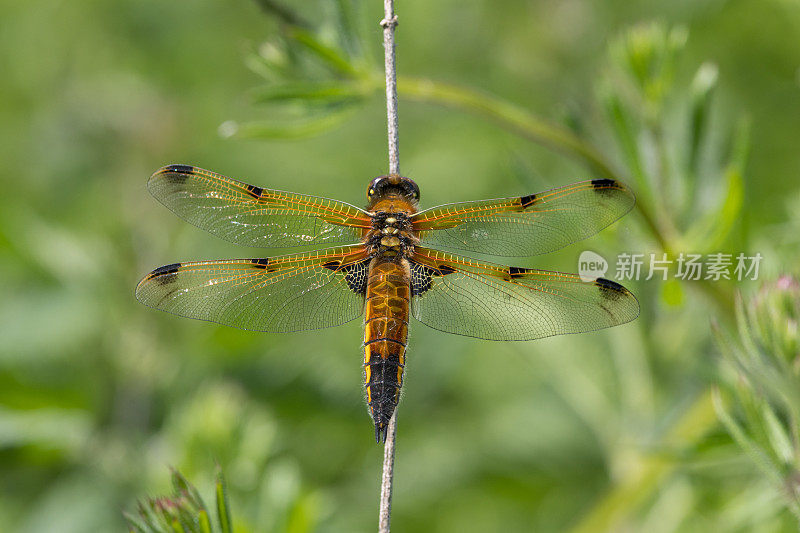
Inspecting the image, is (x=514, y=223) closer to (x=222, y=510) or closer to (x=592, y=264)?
(x=592, y=264)

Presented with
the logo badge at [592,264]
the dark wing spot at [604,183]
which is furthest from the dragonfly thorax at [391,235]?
the logo badge at [592,264]

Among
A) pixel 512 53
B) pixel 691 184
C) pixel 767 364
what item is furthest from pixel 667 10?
pixel 767 364

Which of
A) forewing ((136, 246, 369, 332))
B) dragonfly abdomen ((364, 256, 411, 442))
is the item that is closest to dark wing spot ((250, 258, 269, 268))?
forewing ((136, 246, 369, 332))

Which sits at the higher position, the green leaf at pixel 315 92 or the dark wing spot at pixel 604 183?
the green leaf at pixel 315 92

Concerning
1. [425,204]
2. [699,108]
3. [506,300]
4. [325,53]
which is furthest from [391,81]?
[425,204]

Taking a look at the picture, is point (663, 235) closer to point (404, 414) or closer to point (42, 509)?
point (404, 414)

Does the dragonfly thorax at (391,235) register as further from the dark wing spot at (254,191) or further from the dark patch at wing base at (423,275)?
the dark wing spot at (254,191)

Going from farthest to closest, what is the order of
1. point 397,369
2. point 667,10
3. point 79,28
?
1. point 79,28
2. point 667,10
3. point 397,369
